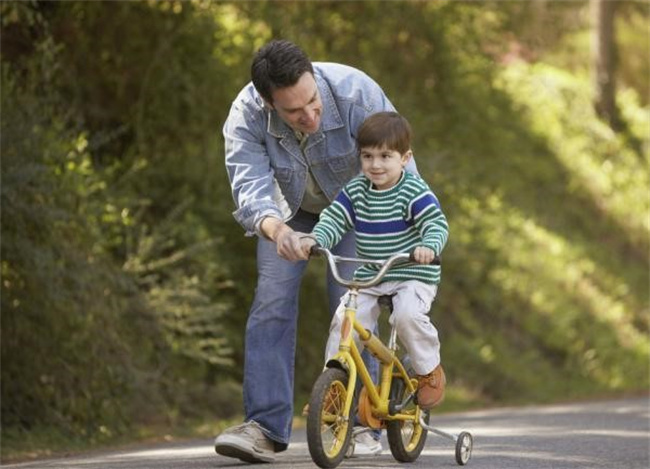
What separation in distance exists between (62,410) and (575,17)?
1885cm

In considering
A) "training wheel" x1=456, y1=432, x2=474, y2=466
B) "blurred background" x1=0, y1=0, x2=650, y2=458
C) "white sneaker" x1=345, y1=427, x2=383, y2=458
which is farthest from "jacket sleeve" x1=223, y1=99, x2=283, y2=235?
"blurred background" x1=0, y1=0, x2=650, y2=458

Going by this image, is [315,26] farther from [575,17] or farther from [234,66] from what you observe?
[575,17]

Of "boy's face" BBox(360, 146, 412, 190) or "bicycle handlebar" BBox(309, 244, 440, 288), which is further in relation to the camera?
"boy's face" BBox(360, 146, 412, 190)

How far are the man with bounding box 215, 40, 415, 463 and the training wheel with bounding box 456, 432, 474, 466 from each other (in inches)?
16.0

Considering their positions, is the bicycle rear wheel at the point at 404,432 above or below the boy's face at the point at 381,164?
below

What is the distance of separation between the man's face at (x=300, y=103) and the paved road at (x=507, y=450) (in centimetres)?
149

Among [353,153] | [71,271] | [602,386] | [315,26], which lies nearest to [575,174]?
[602,386]

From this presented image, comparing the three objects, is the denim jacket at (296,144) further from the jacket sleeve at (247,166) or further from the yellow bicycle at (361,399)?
the yellow bicycle at (361,399)

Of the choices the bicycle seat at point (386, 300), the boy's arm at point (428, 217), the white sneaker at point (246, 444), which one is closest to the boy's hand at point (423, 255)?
the boy's arm at point (428, 217)

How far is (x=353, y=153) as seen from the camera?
7.02 meters

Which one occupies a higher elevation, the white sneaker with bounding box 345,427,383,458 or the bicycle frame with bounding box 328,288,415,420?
the bicycle frame with bounding box 328,288,415,420

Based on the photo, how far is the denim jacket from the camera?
22.8 ft

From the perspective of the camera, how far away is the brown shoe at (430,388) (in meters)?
6.93

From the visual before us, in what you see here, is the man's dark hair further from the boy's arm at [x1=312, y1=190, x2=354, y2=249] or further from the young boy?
the boy's arm at [x1=312, y1=190, x2=354, y2=249]
